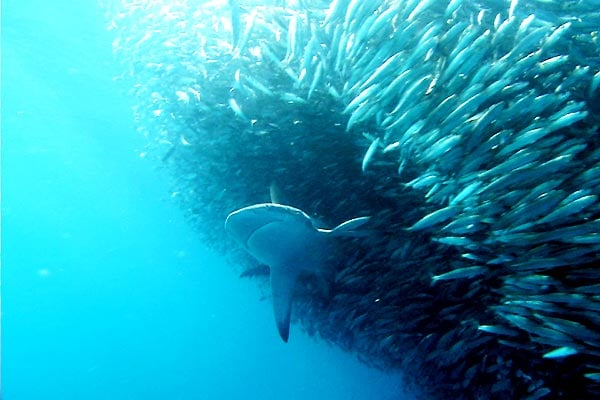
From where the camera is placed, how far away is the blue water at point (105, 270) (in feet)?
72.5

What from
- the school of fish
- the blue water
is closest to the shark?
the school of fish

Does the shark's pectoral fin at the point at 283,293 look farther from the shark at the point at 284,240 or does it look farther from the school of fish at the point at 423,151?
the school of fish at the point at 423,151

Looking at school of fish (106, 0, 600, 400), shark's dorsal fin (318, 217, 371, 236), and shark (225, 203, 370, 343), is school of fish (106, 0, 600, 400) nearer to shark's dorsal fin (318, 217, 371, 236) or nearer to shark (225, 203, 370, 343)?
shark (225, 203, 370, 343)

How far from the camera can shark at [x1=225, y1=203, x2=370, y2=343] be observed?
613cm

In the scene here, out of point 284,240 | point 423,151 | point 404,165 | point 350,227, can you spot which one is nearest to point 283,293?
point 284,240

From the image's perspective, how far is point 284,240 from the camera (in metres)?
6.64

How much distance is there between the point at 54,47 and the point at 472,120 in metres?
20.6

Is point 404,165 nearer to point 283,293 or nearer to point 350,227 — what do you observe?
point 350,227

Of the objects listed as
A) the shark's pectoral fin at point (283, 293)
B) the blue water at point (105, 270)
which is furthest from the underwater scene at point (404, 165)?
the blue water at point (105, 270)

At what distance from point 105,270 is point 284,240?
4707cm

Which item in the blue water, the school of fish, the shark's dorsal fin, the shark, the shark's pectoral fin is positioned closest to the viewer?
the school of fish

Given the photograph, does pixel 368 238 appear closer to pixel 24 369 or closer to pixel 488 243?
pixel 488 243

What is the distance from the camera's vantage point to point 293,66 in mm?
6434

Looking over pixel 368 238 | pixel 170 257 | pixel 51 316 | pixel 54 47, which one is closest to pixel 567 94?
pixel 368 238
